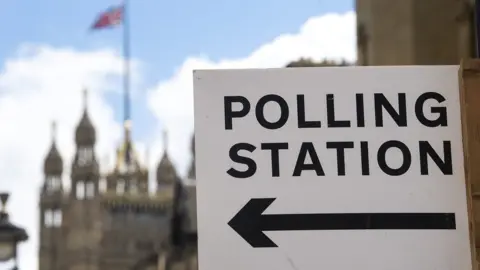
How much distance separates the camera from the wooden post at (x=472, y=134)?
1.26m

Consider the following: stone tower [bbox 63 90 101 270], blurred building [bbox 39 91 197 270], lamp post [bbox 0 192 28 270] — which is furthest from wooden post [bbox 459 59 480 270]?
stone tower [bbox 63 90 101 270]

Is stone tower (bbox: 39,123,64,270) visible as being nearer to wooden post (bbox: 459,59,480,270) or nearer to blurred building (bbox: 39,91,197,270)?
blurred building (bbox: 39,91,197,270)

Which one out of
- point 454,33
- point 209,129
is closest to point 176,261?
point 454,33

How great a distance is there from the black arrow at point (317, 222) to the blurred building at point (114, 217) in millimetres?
24680

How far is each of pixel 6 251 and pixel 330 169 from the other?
661 centimetres

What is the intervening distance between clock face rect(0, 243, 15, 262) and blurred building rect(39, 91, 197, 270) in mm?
18360

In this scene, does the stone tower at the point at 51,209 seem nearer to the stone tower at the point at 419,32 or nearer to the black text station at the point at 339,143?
the stone tower at the point at 419,32

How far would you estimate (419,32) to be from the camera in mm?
7312

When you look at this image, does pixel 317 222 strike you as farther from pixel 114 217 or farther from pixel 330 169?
pixel 114 217

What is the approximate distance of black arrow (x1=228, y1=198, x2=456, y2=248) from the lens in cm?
131

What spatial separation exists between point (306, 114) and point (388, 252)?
0.24m

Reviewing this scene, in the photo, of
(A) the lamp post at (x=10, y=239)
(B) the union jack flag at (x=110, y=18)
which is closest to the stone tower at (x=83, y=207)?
(B) the union jack flag at (x=110, y=18)

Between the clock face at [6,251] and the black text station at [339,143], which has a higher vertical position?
the black text station at [339,143]

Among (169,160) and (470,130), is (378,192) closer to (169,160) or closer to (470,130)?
(470,130)
